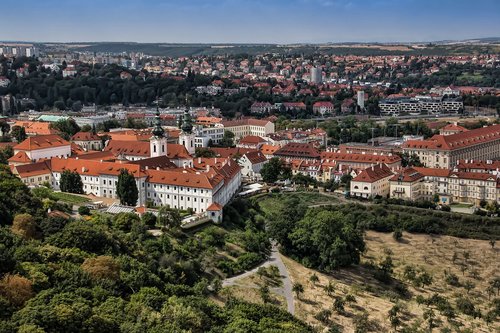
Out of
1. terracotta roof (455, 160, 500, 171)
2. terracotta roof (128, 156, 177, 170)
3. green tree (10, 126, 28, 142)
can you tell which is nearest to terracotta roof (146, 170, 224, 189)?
terracotta roof (128, 156, 177, 170)

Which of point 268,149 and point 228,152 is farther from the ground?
point 228,152

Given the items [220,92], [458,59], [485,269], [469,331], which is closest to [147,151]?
[485,269]

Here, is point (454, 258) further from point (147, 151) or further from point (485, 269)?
point (147, 151)

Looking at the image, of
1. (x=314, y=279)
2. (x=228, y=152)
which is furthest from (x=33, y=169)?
(x=314, y=279)

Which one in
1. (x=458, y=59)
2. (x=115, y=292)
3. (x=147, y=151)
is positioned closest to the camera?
(x=115, y=292)

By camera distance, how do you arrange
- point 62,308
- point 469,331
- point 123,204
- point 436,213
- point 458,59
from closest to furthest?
point 62,308 < point 469,331 < point 123,204 < point 436,213 < point 458,59

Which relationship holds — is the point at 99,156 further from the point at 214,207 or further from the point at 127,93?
the point at 127,93

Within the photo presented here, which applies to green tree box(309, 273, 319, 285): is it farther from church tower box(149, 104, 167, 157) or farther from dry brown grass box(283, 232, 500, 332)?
church tower box(149, 104, 167, 157)
